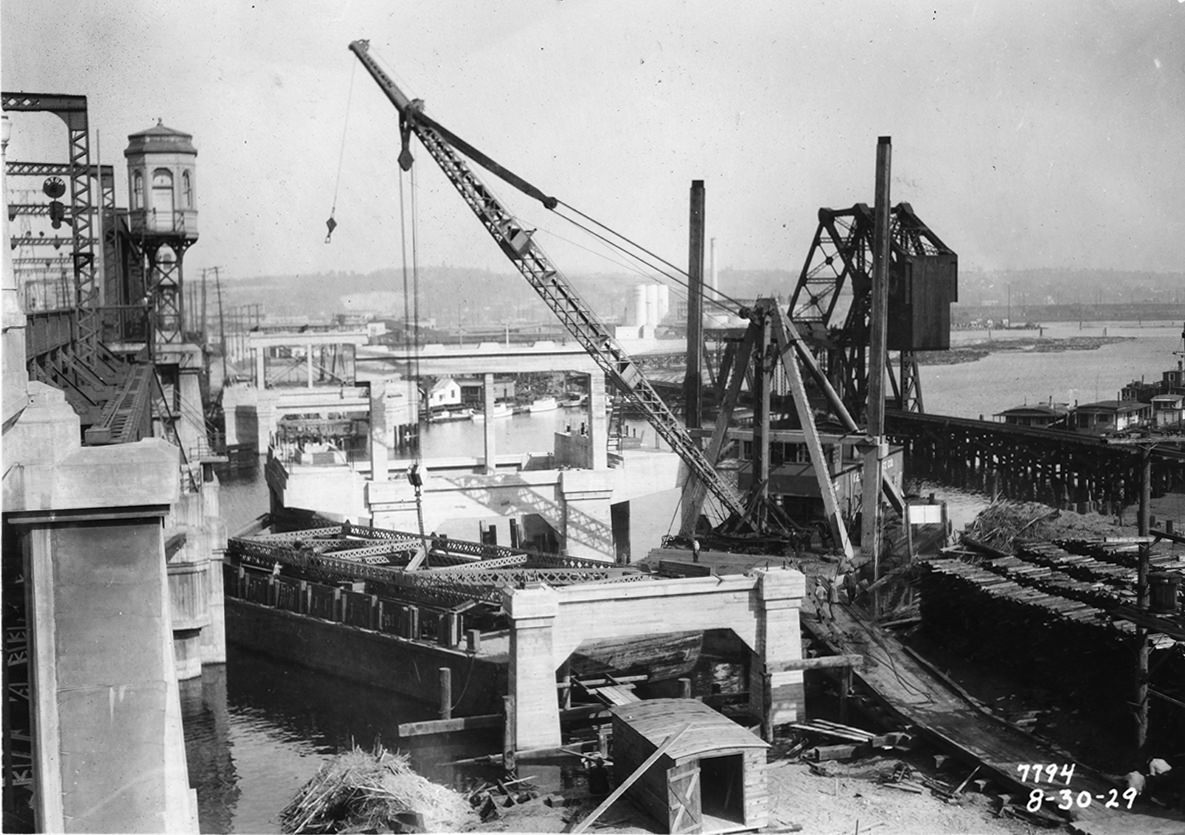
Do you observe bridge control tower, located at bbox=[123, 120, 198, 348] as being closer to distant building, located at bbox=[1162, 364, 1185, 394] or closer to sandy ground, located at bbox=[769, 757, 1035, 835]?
sandy ground, located at bbox=[769, 757, 1035, 835]

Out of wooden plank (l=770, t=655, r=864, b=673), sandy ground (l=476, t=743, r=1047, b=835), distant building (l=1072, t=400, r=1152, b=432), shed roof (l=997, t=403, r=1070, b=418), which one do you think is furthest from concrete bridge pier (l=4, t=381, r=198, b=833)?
shed roof (l=997, t=403, r=1070, b=418)

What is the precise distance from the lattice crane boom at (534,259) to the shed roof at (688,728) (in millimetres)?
16802

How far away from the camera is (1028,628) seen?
21.3 metres

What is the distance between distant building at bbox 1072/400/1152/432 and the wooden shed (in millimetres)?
41066

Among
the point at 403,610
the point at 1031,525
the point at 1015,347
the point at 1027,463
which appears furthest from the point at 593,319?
the point at 1015,347

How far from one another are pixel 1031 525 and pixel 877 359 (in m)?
6.43

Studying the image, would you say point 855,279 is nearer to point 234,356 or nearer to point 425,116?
point 425,116

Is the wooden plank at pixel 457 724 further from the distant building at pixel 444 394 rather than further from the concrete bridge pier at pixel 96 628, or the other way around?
Result: the distant building at pixel 444 394

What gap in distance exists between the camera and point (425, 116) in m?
32.2

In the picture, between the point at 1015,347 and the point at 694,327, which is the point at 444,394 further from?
the point at 694,327

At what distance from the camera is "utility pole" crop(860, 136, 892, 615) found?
3284 cm

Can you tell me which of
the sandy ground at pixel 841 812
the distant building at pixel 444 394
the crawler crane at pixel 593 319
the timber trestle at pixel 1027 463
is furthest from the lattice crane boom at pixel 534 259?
the distant building at pixel 444 394

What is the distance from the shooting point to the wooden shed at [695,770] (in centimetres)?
1503

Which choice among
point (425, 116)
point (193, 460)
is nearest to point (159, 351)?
point (193, 460)
